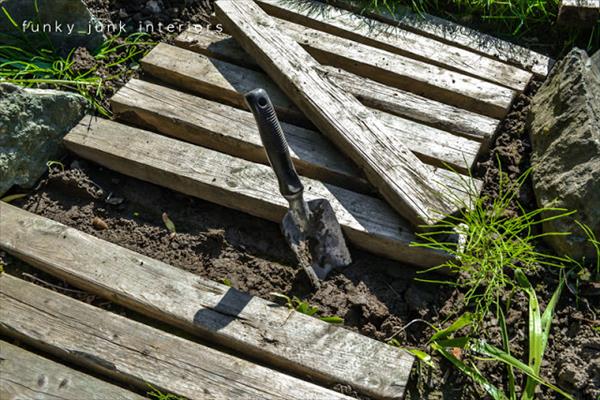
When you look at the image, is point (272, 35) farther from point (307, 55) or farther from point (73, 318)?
point (73, 318)

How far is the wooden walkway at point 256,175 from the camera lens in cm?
253

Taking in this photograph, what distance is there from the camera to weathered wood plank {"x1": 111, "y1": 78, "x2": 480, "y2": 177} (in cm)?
314

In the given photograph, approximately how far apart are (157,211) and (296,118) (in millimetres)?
796

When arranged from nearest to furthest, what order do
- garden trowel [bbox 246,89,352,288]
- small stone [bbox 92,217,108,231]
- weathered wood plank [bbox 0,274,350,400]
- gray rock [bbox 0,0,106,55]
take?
weathered wood plank [bbox 0,274,350,400]
garden trowel [bbox 246,89,352,288]
small stone [bbox 92,217,108,231]
gray rock [bbox 0,0,106,55]

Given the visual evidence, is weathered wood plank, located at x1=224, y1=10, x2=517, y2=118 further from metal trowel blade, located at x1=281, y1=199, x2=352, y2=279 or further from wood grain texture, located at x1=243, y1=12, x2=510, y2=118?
metal trowel blade, located at x1=281, y1=199, x2=352, y2=279

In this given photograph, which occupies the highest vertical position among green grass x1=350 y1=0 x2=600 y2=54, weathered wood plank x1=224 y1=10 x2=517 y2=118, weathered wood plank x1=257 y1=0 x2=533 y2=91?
green grass x1=350 y1=0 x2=600 y2=54

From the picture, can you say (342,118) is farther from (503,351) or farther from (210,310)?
(503,351)

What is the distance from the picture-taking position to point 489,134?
129 inches

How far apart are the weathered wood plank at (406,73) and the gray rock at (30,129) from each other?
95 cm

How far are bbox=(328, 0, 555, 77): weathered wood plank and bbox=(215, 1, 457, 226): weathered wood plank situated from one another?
66cm

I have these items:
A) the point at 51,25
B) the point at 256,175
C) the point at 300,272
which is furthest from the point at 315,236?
the point at 51,25

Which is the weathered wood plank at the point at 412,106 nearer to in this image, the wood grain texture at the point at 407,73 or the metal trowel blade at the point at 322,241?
the wood grain texture at the point at 407,73

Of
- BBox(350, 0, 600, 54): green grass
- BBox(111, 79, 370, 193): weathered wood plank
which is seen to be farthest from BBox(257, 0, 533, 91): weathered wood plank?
BBox(111, 79, 370, 193): weathered wood plank

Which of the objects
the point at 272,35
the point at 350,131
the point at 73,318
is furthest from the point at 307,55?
the point at 73,318
